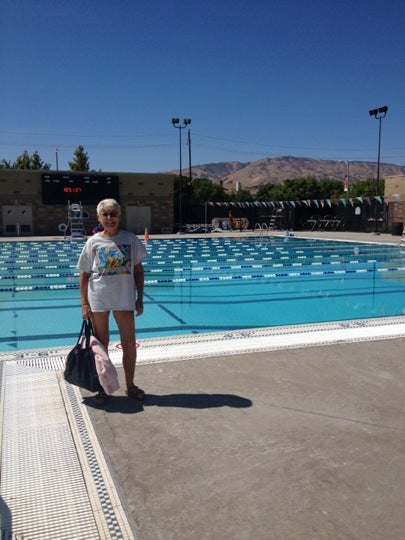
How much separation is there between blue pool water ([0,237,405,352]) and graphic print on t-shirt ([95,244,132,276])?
2.82 metres

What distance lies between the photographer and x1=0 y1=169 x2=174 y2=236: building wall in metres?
27.0

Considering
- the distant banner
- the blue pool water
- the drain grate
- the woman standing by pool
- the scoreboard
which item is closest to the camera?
the drain grate

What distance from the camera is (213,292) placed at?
33.2ft

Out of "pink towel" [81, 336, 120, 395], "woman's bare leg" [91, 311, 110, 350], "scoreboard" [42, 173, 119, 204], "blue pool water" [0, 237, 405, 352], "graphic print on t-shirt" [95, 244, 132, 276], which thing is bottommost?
"blue pool water" [0, 237, 405, 352]

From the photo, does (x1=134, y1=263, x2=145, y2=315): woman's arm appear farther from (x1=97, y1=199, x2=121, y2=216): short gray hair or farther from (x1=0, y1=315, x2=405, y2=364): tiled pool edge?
(x1=0, y1=315, x2=405, y2=364): tiled pool edge

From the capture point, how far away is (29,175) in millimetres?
27188

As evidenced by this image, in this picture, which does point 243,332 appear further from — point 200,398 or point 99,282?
point 99,282

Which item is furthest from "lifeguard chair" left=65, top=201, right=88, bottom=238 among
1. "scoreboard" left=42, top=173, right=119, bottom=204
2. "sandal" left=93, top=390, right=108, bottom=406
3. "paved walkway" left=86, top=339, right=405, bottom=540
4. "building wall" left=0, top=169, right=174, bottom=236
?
"sandal" left=93, top=390, right=108, bottom=406

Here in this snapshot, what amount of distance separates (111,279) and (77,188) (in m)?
25.8

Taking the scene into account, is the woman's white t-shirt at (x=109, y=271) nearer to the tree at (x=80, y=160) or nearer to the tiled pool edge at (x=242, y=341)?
the tiled pool edge at (x=242, y=341)

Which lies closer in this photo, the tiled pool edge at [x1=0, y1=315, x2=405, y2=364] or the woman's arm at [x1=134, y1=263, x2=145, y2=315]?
the woman's arm at [x1=134, y1=263, x2=145, y2=315]

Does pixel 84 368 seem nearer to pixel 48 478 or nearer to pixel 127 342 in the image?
pixel 127 342

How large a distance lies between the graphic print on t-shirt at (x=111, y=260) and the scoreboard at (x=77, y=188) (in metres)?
25.1

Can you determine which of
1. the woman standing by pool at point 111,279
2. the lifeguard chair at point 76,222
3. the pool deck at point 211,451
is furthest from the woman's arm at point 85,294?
the lifeguard chair at point 76,222
